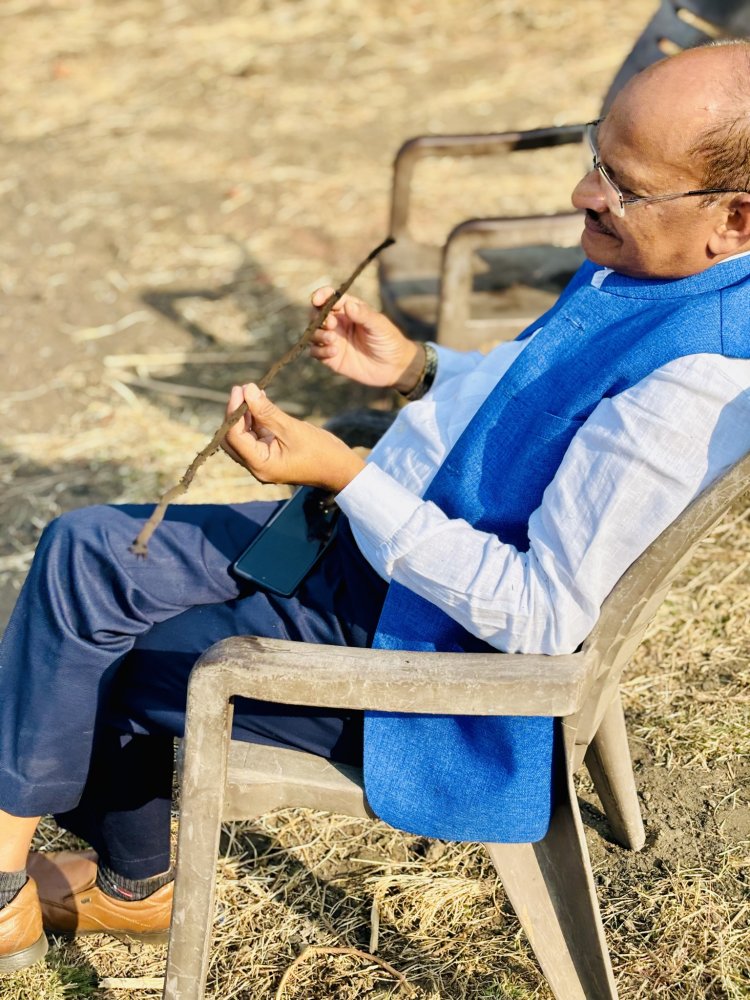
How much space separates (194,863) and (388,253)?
9.29ft

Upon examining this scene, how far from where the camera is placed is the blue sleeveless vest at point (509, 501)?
1965 mm

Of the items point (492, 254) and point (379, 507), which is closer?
point (379, 507)

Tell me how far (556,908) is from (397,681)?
1.83ft

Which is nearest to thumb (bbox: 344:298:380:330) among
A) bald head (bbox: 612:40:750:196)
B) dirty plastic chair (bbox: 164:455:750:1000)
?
bald head (bbox: 612:40:750:196)

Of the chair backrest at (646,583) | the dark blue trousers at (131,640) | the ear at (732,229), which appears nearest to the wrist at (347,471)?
the dark blue trousers at (131,640)

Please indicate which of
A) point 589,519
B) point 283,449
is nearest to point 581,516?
point 589,519

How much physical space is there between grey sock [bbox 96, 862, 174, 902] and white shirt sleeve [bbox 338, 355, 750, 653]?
1.00 m

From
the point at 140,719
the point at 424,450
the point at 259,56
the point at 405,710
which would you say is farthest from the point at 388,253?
the point at 259,56

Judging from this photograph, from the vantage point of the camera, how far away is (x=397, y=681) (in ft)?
5.97

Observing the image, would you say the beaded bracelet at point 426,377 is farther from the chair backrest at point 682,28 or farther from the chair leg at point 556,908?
the chair backrest at point 682,28

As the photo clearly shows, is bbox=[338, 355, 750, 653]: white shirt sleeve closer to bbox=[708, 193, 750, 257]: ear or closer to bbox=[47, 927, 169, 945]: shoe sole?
bbox=[708, 193, 750, 257]: ear

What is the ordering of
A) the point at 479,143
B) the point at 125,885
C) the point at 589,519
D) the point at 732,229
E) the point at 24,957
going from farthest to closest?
the point at 479,143 < the point at 125,885 < the point at 24,957 < the point at 732,229 < the point at 589,519

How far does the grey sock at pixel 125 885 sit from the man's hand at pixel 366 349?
3.77ft

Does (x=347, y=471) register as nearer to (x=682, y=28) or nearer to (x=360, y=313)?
(x=360, y=313)
